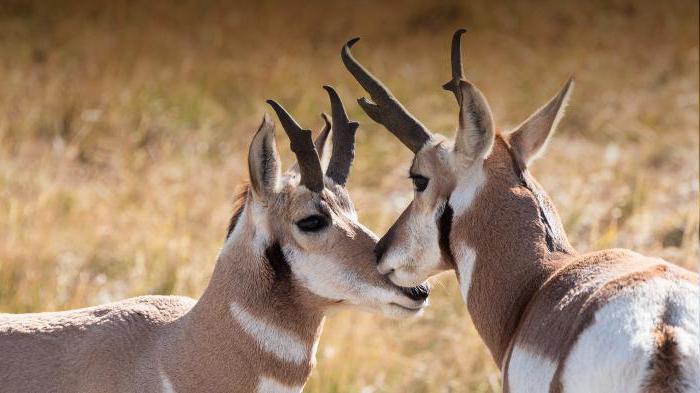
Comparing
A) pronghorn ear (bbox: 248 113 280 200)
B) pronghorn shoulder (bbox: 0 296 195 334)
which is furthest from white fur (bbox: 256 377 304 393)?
pronghorn ear (bbox: 248 113 280 200)

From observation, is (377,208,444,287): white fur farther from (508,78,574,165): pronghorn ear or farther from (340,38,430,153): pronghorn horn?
(508,78,574,165): pronghorn ear

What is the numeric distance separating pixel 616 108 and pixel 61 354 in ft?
35.8

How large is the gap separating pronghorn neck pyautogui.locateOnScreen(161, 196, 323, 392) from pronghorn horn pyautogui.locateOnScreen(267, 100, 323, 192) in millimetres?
351

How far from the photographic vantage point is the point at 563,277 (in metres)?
5.59

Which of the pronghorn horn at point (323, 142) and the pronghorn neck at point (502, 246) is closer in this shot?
the pronghorn neck at point (502, 246)

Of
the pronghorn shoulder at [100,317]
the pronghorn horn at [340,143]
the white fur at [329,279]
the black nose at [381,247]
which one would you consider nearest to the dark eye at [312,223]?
the white fur at [329,279]

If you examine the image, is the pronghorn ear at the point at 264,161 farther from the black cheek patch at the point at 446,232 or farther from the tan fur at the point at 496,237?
the black cheek patch at the point at 446,232

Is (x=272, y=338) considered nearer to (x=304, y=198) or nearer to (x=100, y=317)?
(x=304, y=198)

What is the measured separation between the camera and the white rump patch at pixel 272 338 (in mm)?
6270

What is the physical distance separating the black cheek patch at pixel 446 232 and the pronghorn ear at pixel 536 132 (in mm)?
A: 481

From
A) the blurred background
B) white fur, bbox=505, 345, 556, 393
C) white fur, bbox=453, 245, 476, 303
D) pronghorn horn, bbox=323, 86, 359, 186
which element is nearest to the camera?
white fur, bbox=505, 345, 556, 393

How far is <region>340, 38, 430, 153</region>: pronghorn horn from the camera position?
6.48 meters

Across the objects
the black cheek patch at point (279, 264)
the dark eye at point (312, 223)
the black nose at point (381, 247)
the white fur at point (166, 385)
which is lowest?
the white fur at point (166, 385)

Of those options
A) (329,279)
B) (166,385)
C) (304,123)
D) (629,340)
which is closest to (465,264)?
(329,279)
